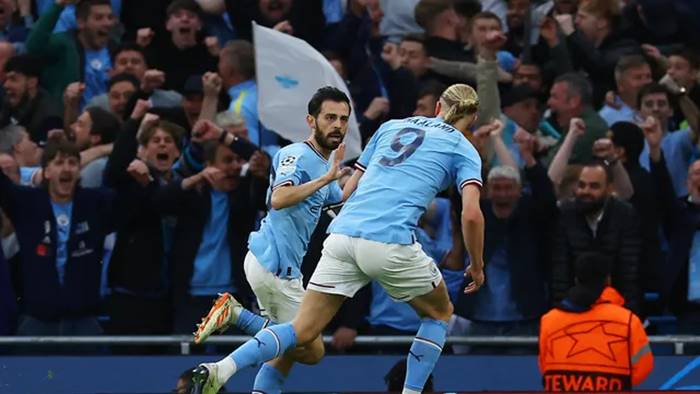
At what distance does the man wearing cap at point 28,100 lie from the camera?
51.1 ft

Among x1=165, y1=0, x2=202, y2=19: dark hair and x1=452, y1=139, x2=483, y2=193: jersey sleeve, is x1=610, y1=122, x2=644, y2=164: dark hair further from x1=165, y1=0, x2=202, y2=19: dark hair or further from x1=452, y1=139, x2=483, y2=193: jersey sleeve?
x1=165, y1=0, x2=202, y2=19: dark hair

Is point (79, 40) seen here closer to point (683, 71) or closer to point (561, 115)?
point (561, 115)

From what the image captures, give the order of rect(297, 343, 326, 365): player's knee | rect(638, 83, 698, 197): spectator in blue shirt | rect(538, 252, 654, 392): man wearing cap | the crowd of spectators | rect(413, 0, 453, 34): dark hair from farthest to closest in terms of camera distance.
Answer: rect(413, 0, 453, 34): dark hair
rect(638, 83, 698, 197): spectator in blue shirt
the crowd of spectators
rect(538, 252, 654, 392): man wearing cap
rect(297, 343, 326, 365): player's knee

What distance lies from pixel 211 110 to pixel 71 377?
8.89 feet

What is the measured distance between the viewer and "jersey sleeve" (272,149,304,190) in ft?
36.5

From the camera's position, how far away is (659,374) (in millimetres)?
14055

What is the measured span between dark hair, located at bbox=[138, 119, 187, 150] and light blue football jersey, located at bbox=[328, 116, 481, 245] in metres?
3.84

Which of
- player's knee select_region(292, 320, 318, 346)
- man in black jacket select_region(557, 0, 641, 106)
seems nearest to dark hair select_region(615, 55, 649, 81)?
man in black jacket select_region(557, 0, 641, 106)

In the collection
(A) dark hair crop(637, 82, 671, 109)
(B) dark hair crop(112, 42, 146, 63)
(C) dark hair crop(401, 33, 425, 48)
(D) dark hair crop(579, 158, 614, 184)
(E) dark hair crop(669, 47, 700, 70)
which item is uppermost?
(C) dark hair crop(401, 33, 425, 48)

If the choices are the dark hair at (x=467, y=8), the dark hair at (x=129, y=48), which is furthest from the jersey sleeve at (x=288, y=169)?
the dark hair at (x=467, y=8)

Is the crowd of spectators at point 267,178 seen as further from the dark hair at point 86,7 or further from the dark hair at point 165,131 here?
the dark hair at point 86,7

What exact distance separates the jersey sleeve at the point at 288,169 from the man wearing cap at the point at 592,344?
2.44 m

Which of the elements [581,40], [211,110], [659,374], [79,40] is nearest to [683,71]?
[581,40]

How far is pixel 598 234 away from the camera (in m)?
13.9
